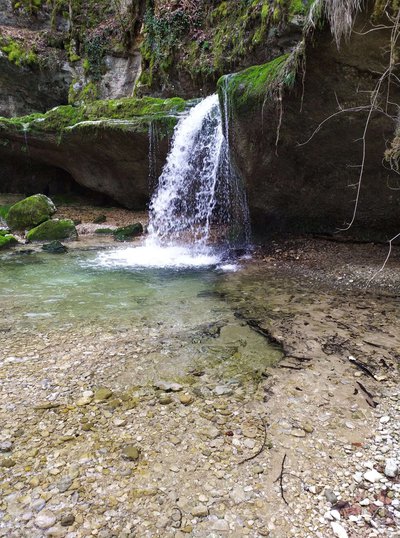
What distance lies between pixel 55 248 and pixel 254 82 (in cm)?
570

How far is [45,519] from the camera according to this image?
1814mm

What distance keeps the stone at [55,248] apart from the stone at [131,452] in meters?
7.01

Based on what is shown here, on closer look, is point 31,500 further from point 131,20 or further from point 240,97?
point 131,20

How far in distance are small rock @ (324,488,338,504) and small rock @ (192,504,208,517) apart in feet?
2.10

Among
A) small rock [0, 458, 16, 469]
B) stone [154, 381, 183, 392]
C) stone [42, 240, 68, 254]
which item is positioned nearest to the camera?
small rock [0, 458, 16, 469]

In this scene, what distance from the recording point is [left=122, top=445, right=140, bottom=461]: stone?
7.27ft

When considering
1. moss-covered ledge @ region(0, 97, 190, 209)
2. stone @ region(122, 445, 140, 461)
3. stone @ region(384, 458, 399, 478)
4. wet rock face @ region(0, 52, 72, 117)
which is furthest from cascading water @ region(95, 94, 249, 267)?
wet rock face @ region(0, 52, 72, 117)

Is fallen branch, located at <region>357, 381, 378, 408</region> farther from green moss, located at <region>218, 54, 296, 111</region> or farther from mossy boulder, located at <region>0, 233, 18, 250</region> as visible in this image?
mossy boulder, located at <region>0, 233, 18, 250</region>

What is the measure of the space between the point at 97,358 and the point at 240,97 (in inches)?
214

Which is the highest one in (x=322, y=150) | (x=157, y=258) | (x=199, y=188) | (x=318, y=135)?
(x=318, y=135)

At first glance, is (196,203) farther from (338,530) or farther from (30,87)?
(30,87)

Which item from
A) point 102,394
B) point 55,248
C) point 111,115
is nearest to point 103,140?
point 111,115

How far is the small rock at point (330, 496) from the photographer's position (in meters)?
1.90

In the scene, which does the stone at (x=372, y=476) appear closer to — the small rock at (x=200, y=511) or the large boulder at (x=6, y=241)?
the small rock at (x=200, y=511)
